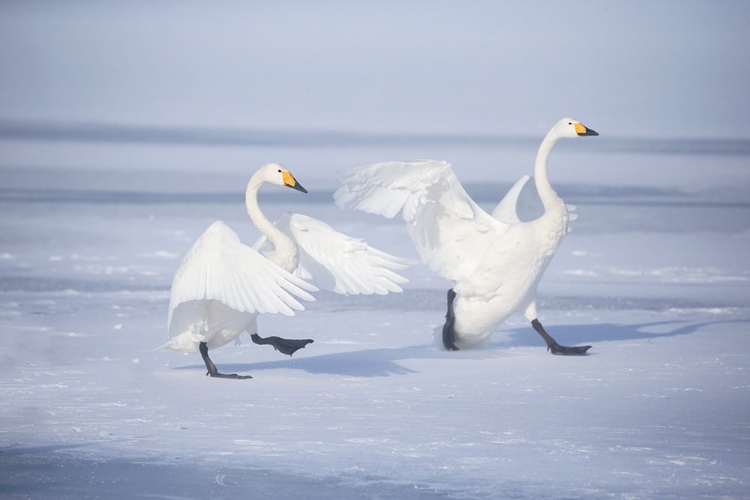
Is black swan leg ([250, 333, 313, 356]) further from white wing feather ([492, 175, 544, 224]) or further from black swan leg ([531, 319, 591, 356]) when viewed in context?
white wing feather ([492, 175, 544, 224])

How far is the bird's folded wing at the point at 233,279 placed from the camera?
20.8 feet

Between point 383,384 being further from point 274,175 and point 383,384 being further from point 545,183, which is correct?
point 545,183

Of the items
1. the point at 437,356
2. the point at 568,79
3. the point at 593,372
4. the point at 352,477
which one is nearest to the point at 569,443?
the point at 352,477

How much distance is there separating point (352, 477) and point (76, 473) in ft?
3.42

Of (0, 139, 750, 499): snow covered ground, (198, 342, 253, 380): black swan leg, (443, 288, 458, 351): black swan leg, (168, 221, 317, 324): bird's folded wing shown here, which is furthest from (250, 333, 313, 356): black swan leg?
(443, 288, 458, 351): black swan leg

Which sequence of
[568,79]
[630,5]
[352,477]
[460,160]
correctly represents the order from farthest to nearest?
[630,5], [568,79], [460,160], [352,477]

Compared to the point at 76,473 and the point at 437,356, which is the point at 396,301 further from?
the point at 76,473

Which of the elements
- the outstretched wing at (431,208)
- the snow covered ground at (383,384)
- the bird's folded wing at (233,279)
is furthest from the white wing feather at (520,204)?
the bird's folded wing at (233,279)

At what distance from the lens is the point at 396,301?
32.1 ft

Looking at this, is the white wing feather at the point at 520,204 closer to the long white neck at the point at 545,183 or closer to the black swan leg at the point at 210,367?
the long white neck at the point at 545,183

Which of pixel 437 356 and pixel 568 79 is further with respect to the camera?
pixel 568 79

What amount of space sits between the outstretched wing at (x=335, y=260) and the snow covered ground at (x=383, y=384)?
0.47 metres

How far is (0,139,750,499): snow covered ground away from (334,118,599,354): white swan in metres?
0.26

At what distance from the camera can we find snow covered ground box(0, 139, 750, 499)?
5035 mm
